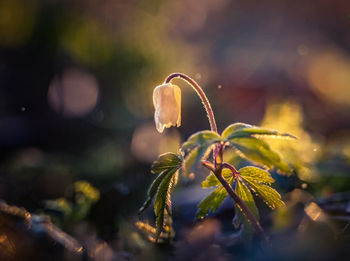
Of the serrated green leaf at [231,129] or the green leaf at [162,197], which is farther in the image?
the green leaf at [162,197]

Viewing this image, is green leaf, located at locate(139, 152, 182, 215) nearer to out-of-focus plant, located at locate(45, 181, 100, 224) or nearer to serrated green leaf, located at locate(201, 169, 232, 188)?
serrated green leaf, located at locate(201, 169, 232, 188)

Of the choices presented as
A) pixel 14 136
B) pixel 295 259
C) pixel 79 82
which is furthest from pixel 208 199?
pixel 79 82

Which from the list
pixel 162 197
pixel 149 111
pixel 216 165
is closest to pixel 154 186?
pixel 162 197

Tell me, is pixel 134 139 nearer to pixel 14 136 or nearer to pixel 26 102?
pixel 14 136

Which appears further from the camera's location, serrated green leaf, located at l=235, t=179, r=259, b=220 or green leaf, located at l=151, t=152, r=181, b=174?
serrated green leaf, located at l=235, t=179, r=259, b=220

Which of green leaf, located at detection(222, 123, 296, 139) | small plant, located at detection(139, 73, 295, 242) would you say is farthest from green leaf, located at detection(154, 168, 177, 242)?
green leaf, located at detection(222, 123, 296, 139)

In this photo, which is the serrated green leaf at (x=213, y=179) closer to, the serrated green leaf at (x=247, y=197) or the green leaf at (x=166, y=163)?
the serrated green leaf at (x=247, y=197)

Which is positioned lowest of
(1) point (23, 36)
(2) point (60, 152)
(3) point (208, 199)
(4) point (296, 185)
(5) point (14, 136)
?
(5) point (14, 136)

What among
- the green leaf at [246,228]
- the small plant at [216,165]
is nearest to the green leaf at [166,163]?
the small plant at [216,165]
